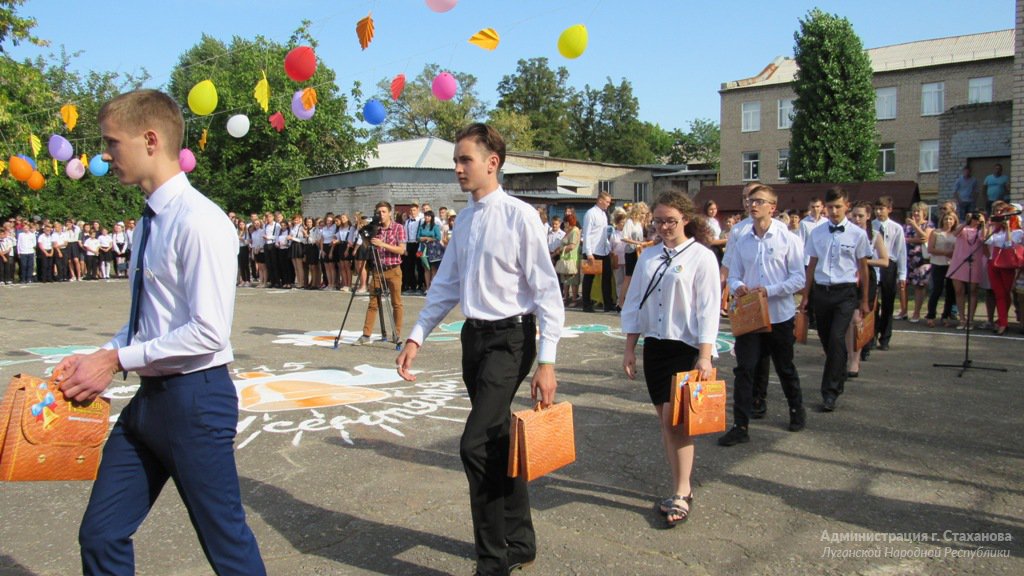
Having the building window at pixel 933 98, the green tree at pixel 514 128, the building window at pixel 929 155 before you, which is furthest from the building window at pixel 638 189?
the building window at pixel 933 98

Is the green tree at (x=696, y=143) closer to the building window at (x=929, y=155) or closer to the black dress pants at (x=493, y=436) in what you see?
the building window at (x=929, y=155)

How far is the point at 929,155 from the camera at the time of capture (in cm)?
4956

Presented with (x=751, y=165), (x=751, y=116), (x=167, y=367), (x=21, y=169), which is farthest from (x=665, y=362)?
(x=751, y=165)

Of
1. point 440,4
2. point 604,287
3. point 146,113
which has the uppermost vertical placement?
point 440,4

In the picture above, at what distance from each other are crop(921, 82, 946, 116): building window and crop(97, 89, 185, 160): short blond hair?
54.3 meters

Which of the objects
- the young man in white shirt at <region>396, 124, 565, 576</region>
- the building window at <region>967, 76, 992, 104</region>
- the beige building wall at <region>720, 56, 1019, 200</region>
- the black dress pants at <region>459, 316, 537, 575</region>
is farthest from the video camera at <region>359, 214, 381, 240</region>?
the building window at <region>967, 76, 992, 104</region>

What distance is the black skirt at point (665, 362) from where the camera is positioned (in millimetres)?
4641

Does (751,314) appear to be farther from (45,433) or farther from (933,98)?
(933,98)

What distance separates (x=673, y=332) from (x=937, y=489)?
79.9 inches

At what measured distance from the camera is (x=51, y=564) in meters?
3.99

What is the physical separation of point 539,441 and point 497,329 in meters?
0.55

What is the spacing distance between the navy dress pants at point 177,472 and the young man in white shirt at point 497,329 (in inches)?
44.8

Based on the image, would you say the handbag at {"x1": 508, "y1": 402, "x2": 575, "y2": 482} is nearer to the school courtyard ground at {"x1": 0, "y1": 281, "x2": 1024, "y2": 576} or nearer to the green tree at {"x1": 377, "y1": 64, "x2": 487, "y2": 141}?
the school courtyard ground at {"x1": 0, "y1": 281, "x2": 1024, "y2": 576}

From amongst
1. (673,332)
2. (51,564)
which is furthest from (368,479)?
(673,332)
